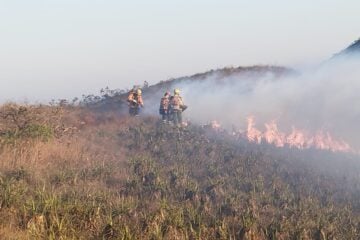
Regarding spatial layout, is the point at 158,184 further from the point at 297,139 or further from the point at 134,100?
the point at 134,100

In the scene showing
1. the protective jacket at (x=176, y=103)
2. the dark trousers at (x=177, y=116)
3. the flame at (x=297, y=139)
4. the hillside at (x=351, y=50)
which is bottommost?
the flame at (x=297, y=139)

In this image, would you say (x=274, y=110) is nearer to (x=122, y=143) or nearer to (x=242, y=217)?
(x=122, y=143)

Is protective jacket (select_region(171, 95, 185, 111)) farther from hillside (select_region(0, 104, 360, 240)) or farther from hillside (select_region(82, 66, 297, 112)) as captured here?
hillside (select_region(82, 66, 297, 112))

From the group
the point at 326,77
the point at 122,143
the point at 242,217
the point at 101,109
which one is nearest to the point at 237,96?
the point at 326,77

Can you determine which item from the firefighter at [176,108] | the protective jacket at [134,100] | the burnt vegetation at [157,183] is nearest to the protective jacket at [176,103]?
the firefighter at [176,108]

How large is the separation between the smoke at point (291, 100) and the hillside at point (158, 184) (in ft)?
10.4

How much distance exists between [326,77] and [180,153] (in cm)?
1443

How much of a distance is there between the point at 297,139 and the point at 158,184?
12164 mm

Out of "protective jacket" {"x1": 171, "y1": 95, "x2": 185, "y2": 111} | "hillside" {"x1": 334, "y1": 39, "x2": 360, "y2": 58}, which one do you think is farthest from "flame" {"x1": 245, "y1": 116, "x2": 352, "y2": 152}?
"hillside" {"x1": 334, "y1": 39, "x2": 360, "y2": 58}

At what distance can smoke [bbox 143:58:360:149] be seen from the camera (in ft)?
84.7

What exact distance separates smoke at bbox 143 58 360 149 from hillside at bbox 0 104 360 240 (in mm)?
3168

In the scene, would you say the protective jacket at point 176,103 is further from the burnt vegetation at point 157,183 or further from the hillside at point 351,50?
the hillside at point 351,50

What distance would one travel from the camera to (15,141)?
51.7ft

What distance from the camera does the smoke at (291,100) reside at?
25.8 metres
